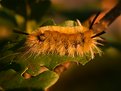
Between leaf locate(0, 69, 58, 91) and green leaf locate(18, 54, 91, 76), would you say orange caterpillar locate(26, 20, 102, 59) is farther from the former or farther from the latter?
leaf locate(0, 69, 58, 91)

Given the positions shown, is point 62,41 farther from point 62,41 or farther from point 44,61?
point 44,61

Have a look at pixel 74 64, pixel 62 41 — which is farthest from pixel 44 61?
pixel 74 64

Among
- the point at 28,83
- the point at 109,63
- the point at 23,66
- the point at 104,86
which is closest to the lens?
the point at 28,83

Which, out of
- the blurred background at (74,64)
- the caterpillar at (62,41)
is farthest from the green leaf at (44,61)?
the blurred background at (74,64)

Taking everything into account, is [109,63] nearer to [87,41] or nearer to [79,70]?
[79,70]

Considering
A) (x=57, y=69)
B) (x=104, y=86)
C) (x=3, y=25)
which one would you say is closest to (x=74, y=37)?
(x=57, y=69)
